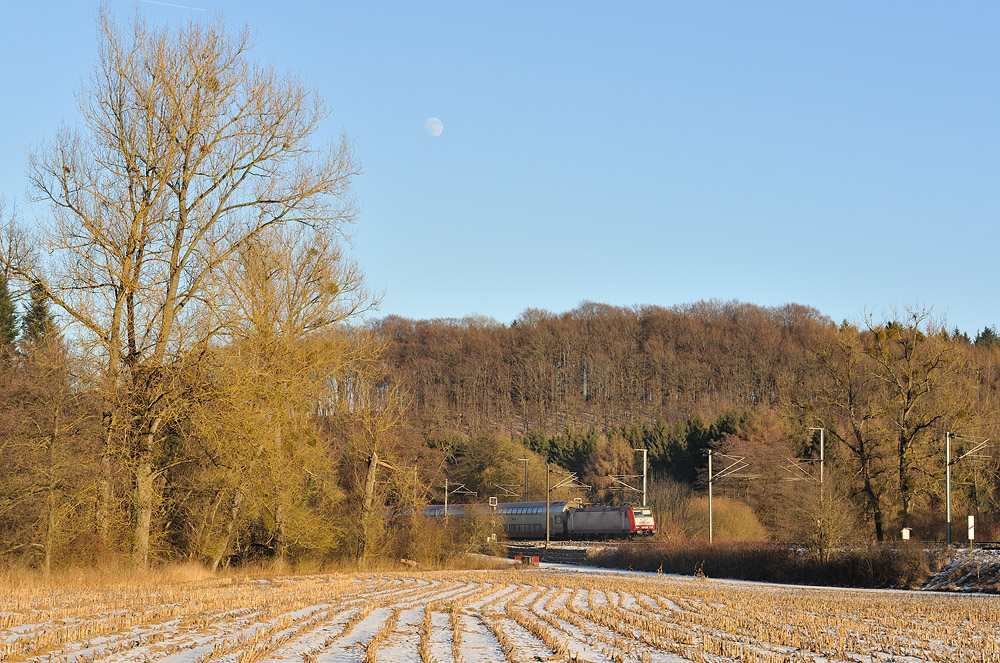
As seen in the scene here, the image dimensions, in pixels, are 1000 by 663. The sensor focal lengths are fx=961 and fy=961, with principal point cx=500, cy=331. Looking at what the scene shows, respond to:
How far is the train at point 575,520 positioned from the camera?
6353 centimetres

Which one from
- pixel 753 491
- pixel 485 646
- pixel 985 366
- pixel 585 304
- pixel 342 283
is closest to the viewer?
pixel 485 646

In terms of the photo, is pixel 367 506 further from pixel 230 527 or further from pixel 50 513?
pixel 50 513

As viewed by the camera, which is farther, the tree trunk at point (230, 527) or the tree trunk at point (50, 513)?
the tree trunk at point (230, 527)

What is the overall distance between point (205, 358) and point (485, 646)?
13.1 metres

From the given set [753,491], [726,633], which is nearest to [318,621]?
[726,633]

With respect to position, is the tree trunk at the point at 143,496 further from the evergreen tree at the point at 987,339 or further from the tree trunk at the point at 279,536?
the evergreen tree at the point at 987,339

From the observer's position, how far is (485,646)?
1070 centimetres

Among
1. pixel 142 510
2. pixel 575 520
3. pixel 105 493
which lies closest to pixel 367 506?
pixel 142 510

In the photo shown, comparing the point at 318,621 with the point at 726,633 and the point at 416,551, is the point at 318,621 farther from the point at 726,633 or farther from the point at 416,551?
the point at 416,551

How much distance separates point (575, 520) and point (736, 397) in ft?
109

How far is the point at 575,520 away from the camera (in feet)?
228

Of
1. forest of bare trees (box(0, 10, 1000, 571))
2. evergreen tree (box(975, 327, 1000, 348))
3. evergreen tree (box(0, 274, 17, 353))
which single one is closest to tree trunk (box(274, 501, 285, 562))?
→ forest of bare trees (box(0, 10, 1000, 571))

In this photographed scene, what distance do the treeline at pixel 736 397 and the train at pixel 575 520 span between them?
18.9ft

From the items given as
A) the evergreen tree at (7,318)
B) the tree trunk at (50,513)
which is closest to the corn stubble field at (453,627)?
the tree trunk at (50,513)
